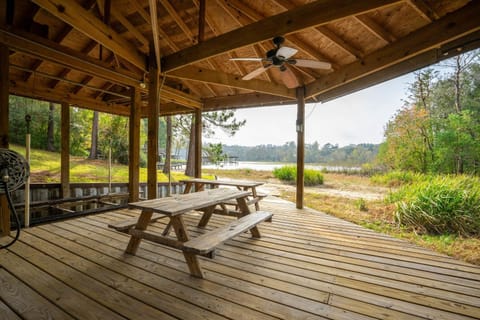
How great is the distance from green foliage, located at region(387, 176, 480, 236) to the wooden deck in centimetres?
106

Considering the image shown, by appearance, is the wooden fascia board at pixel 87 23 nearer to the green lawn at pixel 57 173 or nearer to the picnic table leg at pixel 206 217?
the picnic table leg at pixel 206 217

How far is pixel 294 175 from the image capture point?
9719 millimetres

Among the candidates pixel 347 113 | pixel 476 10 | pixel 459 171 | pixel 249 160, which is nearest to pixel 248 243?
pixel 476 10

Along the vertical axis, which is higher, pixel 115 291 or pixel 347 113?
pixel 347 113

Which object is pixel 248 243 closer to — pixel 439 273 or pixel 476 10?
pixel 439 273

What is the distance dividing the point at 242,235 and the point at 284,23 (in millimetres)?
2757

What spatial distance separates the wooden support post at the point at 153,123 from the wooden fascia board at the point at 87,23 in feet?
0.81

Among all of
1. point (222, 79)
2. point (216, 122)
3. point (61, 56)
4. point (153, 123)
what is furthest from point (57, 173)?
point (222, 79)

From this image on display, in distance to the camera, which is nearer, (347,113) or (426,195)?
(426,195)

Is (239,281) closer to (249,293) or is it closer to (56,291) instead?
(249,293)

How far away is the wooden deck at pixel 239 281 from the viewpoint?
144 cm

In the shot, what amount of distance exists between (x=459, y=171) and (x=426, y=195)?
1.36m

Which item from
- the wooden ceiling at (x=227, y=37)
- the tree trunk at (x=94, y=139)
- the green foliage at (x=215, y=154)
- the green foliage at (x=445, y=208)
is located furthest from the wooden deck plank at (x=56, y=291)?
the tree trunk at (x=94, y=139)

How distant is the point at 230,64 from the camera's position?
488cm
